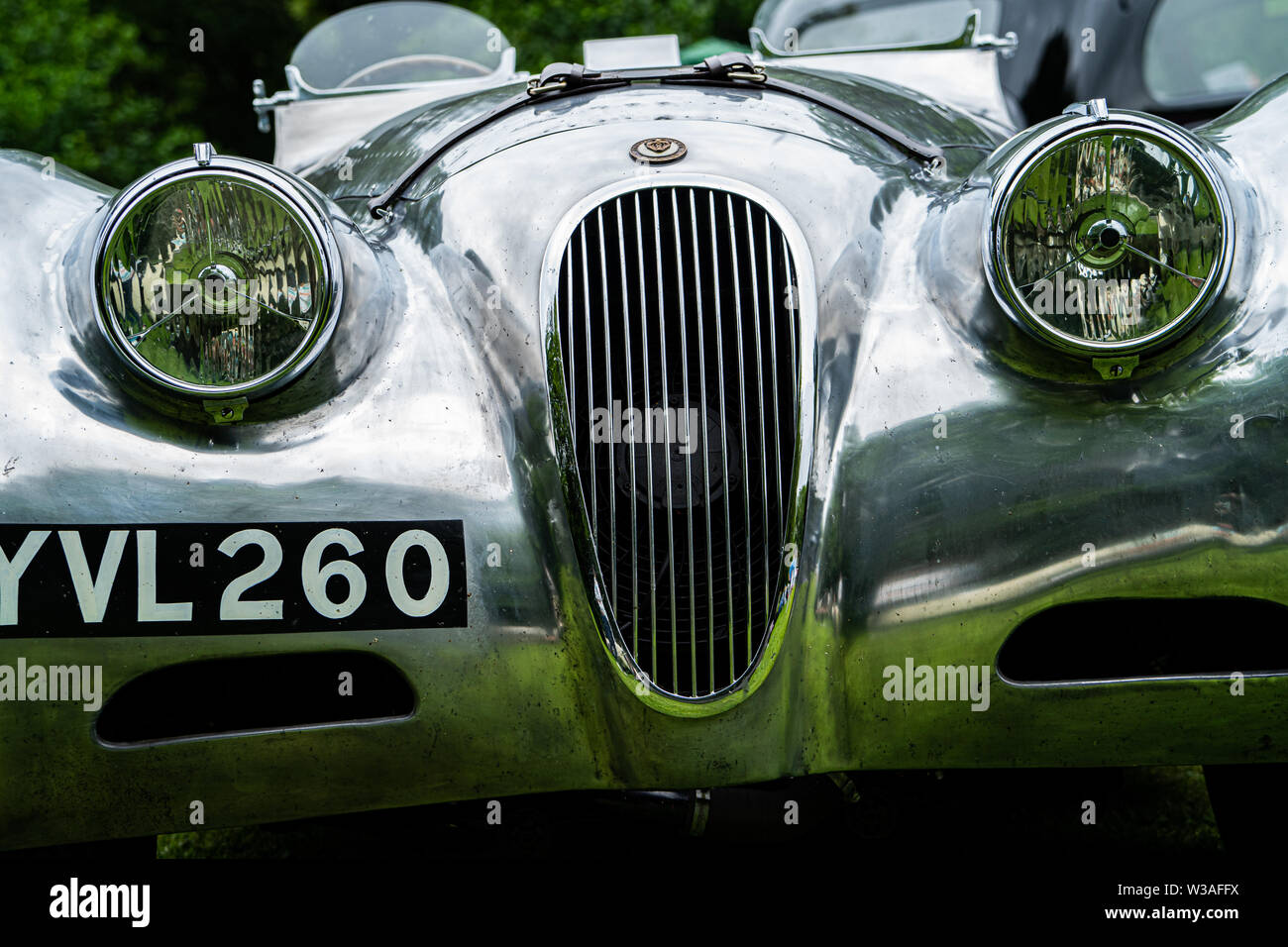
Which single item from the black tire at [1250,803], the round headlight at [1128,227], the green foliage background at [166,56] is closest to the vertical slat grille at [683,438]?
the round headlight at [1128,227]

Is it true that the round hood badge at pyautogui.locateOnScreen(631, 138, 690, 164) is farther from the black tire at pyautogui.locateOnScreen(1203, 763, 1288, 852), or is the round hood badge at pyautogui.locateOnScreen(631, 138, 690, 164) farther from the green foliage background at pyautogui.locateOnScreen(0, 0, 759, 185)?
the green foliage background at pyautogui.locateOnScreen(0, 0, 759, 185)

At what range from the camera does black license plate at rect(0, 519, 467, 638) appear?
1.94 m

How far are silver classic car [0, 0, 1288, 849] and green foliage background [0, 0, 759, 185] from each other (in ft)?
22.4

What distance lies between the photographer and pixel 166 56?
1334cm

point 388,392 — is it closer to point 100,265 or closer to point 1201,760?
point 100,265

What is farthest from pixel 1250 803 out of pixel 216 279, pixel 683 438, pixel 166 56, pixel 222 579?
pixel 166 56

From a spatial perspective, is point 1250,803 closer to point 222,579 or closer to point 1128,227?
point 1128,227

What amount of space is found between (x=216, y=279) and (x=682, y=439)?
0.73 m

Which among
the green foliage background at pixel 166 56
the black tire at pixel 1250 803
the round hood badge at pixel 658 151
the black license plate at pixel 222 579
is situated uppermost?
the green foliage background at pixel 166 56

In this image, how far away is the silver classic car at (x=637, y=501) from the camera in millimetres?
1965

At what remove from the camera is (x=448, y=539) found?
1.99 metres

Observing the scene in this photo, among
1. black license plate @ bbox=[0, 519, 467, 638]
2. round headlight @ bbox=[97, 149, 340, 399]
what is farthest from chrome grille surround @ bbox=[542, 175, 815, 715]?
round headlight @ bbox=[97, 149, 340, 399]

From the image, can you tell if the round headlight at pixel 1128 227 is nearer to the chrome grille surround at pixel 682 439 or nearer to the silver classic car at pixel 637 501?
the silver classic car at pixel 637 501
